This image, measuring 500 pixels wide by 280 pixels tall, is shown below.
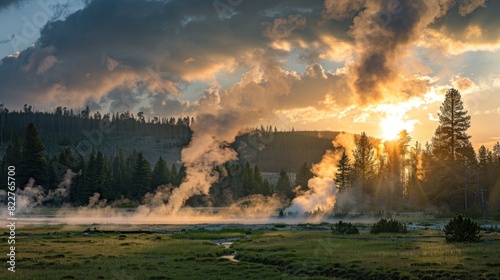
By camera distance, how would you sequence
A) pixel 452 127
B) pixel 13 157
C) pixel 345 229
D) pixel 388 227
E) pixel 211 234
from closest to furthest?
1. pixel 345 229
2. pixel 388 227
3. pixel 211 234
4. pixel 452 127
5. pixel 13 157

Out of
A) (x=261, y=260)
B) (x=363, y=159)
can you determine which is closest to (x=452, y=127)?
(x=363, y=159)

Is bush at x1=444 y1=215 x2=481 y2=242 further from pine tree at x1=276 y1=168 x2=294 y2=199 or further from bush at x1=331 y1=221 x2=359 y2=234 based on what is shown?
pine tree at x1=276 y1=168 x2=294 y2=199

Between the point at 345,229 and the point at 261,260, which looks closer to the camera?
the point at 261,260

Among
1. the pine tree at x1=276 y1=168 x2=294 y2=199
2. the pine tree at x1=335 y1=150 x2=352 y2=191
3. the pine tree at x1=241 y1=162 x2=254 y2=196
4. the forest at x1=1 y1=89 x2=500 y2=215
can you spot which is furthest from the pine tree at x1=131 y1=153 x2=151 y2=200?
the pine tree at x1=335 y1=150 x2=352 y2=191

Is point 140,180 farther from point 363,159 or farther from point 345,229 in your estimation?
point 345,229

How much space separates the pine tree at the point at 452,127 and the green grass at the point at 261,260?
64.0m

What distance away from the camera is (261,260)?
3994 centimetres

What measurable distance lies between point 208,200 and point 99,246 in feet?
343

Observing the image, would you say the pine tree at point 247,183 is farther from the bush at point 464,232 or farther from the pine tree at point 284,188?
the bush at point 464,232

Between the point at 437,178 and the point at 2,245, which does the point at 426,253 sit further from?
the point at 437,178

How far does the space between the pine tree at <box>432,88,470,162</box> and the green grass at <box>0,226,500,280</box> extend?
210 feet

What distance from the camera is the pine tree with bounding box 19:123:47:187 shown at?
12738 centimetres

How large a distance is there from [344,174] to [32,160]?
81849mm

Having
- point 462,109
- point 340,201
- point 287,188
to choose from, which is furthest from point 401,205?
point 287,188
